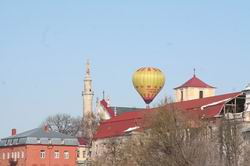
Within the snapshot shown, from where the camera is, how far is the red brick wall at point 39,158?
4776 inches

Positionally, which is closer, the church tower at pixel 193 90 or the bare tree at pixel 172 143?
the bare tree at pixel 172 143

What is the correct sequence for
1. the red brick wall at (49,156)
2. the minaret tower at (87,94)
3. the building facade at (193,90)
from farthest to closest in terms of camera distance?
the minaret tower at (87,94) < the building facade at (193,90) < the red brick wall at (49,156)

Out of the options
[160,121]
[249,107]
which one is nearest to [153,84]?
[249,107]

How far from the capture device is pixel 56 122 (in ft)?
535

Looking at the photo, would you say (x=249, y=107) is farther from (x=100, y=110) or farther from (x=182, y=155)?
(x=100, y=110)

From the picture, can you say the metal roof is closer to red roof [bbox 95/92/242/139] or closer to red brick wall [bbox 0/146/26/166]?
red brick wall [bbox 0/146/26/166]

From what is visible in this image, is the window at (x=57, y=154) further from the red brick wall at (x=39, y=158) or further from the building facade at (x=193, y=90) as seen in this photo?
the building facade at (x=193, y=90)

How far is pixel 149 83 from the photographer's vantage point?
387 feet

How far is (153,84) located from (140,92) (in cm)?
204

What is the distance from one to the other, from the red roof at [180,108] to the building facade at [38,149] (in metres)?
6.67

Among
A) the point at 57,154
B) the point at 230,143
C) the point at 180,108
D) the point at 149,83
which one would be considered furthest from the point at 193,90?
the point at 230,143

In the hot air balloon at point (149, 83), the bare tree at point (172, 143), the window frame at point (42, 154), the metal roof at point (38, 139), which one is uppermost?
the hot air balloon at point (149, 83)

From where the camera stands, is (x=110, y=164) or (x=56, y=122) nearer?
(x=110, y=164)

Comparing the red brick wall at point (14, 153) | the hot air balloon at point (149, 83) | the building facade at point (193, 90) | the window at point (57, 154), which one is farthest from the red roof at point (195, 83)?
the red brick wall at point (14, 153)
